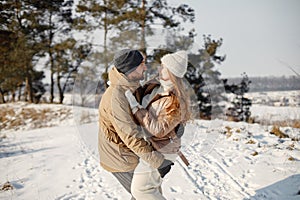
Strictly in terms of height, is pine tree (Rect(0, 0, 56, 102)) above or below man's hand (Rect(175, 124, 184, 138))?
above

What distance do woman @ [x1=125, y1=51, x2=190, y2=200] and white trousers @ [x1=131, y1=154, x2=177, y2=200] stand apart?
177mm

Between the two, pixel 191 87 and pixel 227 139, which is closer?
pixel 191 87

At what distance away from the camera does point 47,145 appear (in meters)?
7.19

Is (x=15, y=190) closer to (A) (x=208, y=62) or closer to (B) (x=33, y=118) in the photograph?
(A) (x=208, y=62)

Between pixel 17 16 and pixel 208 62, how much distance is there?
18706mm

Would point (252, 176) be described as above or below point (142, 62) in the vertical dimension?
below

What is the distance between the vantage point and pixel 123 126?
1766mm

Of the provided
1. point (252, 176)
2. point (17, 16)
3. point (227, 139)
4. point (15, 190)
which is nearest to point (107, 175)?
point (15, 190)

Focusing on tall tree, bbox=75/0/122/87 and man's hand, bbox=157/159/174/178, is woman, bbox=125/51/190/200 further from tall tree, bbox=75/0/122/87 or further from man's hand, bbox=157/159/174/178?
tall tree, bbox=75/0/122/87

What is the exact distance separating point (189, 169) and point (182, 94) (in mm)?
3475

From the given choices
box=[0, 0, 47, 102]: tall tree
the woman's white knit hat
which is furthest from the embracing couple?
box=[0, 0, 47, 102]: tall tree

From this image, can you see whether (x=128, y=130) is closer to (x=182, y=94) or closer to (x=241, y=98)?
(x=182, y=94)

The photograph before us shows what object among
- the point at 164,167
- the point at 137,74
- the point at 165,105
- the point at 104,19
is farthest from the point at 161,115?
the point at 104,19

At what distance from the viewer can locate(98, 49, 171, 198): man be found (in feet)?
5.78
